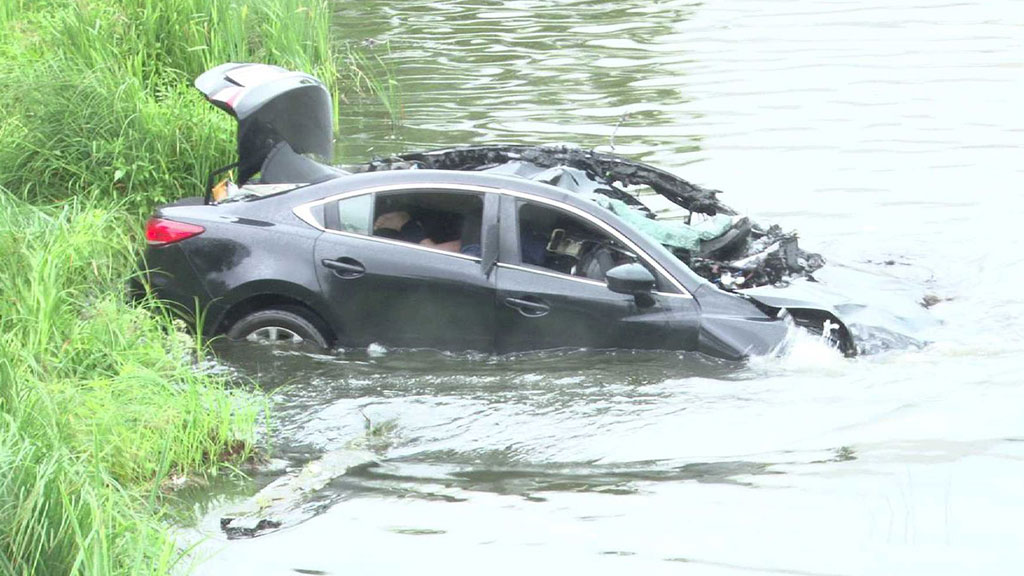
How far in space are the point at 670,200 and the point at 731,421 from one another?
2.38 m

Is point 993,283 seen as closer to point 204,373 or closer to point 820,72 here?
point 204,373

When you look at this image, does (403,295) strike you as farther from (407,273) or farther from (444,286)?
(444,286)

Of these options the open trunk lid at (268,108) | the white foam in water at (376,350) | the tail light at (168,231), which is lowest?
the white foam in water at (376,350)

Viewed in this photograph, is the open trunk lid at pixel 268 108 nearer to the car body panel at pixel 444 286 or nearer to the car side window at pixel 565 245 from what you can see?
the car body panel at pixel 444 286

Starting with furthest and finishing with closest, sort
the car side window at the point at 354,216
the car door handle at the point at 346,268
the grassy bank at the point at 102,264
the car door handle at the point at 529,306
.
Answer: the car side window at the point at 354,216 < the car door handle at the point at 346,268 < the car door handle at the point at 529,306 < the grassy bank at the point at 102,264

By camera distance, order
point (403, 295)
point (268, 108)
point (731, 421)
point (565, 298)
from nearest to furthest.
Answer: point (731, 421), point (565, 298), point (403, 295), point (268, 108)

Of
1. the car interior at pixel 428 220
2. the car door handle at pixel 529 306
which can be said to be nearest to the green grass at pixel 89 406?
the car interior at pixel 428 220

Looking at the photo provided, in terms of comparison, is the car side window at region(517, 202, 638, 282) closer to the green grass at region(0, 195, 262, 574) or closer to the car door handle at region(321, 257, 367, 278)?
the car door handle at region(321, 257, 367, 278)

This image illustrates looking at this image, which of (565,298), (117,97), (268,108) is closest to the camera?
(565,298)

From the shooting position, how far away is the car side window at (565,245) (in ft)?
30.4

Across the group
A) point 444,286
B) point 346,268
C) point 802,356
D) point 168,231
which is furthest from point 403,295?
point 802,356

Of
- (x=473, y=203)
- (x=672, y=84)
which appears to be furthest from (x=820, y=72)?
(x=473, y=203)

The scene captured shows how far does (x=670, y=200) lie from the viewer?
34.3 feet

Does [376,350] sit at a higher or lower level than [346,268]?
lower
